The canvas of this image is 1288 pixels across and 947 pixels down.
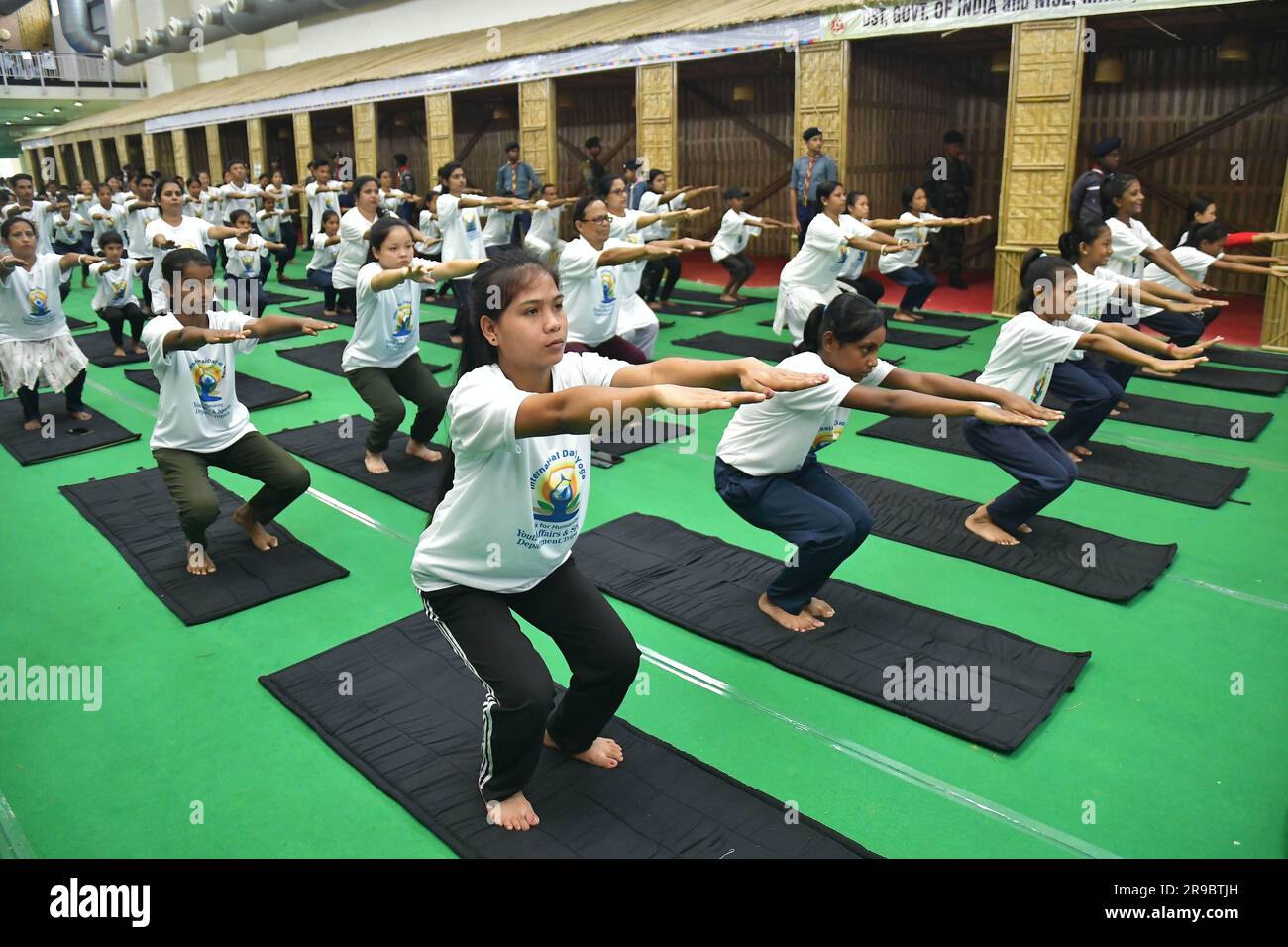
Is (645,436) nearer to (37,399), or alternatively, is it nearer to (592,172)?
(37,399)

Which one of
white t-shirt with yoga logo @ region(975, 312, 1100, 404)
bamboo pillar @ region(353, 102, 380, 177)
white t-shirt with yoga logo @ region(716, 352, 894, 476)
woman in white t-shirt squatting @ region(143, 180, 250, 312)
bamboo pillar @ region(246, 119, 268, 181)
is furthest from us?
bamboo pillar @ region(246, 119, 268, 181)

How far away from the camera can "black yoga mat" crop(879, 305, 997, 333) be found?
9554 millimetres

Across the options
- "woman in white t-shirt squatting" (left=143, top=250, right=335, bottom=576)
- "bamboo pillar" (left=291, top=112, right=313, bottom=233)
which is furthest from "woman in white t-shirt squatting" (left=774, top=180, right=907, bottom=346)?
"bamboo pillar" (left=291, top=112, right=313, bottom=233)

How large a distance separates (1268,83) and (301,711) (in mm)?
11592

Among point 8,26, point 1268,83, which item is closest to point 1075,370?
point 1268,83

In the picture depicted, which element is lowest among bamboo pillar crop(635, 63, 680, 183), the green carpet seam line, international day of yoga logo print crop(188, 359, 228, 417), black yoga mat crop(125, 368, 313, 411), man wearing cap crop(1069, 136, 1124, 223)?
the green carpet seam line

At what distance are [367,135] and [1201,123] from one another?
12.8 metres

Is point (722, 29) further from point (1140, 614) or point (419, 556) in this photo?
point (419, 556)

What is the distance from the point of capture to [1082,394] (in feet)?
18.0

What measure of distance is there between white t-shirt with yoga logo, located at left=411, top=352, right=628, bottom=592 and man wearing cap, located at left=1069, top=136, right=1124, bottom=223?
7.58 meters

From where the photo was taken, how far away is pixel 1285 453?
588 cm

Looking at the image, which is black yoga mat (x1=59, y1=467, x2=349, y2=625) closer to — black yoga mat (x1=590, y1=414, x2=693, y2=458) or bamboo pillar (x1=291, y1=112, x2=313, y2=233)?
black yoga mat (x1=590, y1=414, x2=693, y2=458)

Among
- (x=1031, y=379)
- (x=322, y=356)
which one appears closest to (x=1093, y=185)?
(x=1031, y=379)

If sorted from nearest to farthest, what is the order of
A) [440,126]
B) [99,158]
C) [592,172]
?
[592,172] → [440,126] → [99,158]
